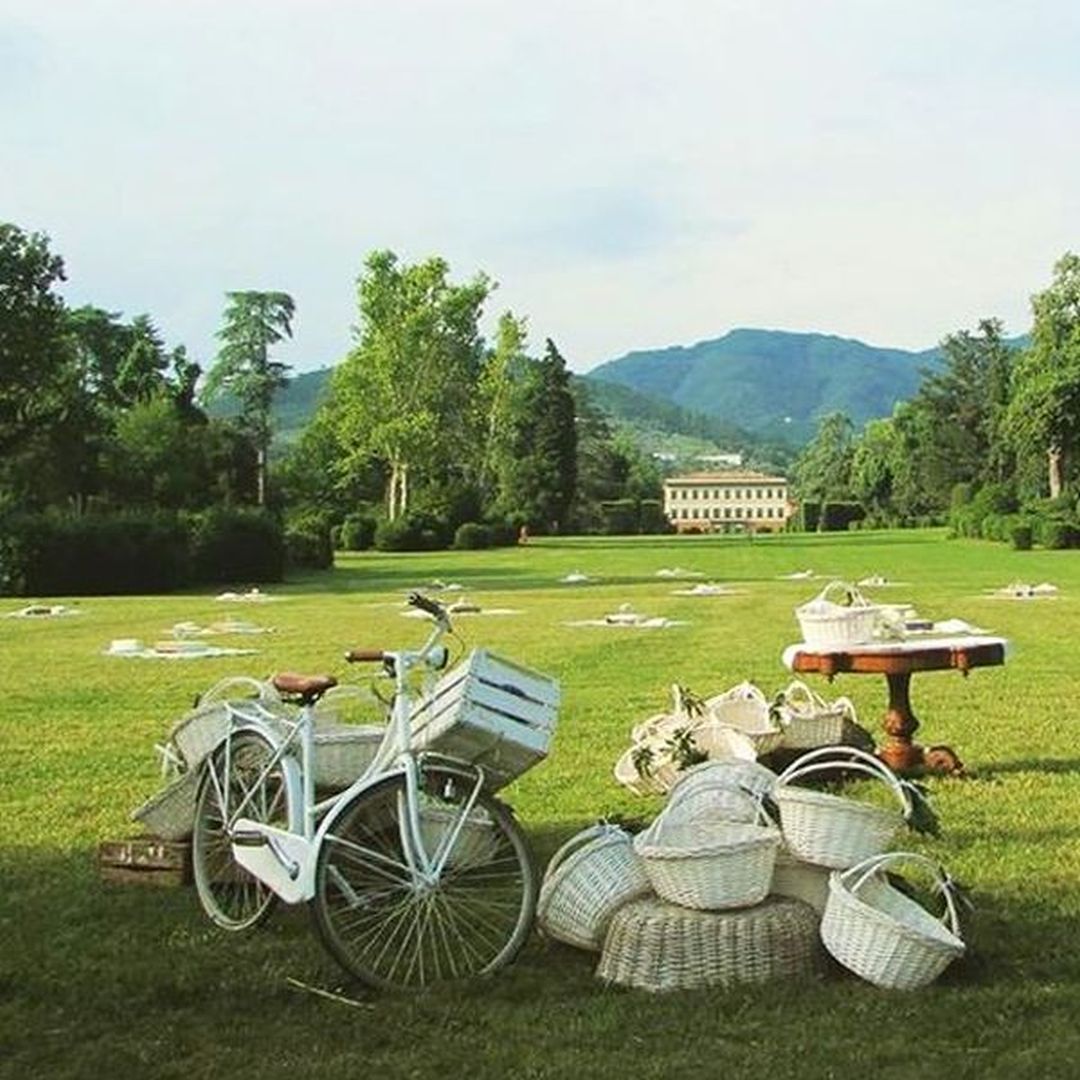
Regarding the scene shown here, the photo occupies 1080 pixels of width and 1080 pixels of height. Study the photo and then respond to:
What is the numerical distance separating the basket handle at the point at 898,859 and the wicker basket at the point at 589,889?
65cm

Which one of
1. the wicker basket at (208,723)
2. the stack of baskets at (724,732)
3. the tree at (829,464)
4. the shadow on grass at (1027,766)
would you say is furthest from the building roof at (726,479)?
the wicker basket at (208,723)

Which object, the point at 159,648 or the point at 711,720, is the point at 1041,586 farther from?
the point at 711,720

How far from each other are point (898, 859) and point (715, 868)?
0.59 metres

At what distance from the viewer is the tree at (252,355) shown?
8712 centimetres

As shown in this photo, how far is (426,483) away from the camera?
74.1 m

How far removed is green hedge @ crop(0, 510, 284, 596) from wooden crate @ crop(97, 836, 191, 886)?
29.6 meters

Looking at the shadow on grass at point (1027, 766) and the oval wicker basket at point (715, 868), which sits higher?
→ the oval wicker basket at point (715, 868)

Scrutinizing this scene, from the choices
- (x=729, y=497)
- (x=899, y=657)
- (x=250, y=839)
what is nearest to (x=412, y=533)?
(x=899, y=657)

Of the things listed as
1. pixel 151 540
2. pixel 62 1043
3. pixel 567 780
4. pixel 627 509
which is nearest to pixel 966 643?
pixel 567 780

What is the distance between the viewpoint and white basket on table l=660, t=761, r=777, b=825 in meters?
5.67

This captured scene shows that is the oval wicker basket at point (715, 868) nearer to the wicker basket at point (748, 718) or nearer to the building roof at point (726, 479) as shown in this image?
the wicker basket at point (748, 718)

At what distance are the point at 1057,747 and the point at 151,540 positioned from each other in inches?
1169

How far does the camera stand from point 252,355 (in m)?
89.4

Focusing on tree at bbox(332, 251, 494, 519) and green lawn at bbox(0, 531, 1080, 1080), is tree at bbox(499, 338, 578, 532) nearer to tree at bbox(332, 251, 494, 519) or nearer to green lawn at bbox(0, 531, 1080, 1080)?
tree at bbox(332, 251, 494, 519)
